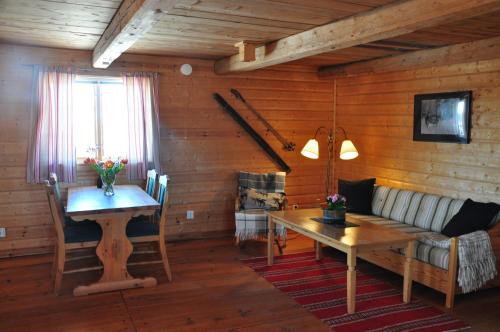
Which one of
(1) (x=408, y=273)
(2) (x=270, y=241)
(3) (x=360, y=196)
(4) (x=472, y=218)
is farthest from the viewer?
(3) (x=360, y=196)

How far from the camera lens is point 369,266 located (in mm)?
4379

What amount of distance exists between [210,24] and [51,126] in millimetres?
2136

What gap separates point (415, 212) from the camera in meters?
4.43

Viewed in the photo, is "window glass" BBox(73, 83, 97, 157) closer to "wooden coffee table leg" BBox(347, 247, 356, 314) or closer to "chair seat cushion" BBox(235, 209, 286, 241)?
"chair seat cushion" BBox(235, 209, 286, 241)

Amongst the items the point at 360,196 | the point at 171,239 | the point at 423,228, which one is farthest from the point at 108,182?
the point at 423,228

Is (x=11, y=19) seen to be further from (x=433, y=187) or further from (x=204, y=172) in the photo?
(x=433, y=187)

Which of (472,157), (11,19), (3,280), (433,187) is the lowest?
(3,280)

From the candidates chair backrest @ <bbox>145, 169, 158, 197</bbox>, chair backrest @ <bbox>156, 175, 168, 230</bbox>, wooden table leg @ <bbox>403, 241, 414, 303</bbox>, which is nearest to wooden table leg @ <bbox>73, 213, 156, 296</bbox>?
chair backrest @ <bbox>156, 175, 168, 230</bbox>

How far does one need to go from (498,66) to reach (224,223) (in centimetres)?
331

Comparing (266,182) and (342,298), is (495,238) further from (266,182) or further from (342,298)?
(266,182)

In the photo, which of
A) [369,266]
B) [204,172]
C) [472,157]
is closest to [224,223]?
[204,172]

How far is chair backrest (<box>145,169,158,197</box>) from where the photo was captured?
15.0 ft

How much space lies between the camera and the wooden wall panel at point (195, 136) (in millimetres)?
4555

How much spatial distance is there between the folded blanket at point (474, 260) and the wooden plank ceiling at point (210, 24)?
1.58 metres
